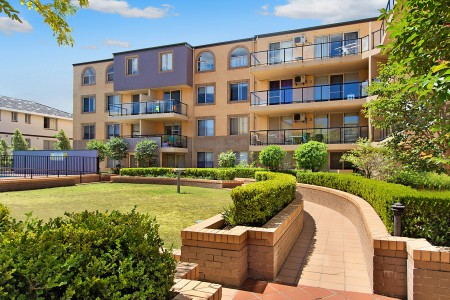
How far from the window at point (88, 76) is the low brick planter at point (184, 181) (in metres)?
14.3

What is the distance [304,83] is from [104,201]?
16567 millimetres

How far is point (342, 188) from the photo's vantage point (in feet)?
36.7

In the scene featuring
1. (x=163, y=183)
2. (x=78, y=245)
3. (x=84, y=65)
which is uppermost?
(x=84, y=65)

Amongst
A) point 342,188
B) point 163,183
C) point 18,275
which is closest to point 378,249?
point 18,275

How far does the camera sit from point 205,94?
88.8ft

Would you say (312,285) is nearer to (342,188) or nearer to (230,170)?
(342,188)

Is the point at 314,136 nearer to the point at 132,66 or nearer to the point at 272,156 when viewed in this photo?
the point at 272,156

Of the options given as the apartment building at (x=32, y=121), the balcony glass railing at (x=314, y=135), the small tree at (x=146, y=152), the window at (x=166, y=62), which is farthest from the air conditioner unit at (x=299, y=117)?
the apartment building at (x=32, y=121)

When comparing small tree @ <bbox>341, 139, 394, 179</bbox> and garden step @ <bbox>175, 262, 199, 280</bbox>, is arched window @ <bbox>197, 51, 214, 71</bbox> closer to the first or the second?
small tree @ <bbox>341, 139, 394, 179</bbox>

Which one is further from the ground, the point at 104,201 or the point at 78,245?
the point at 78,245

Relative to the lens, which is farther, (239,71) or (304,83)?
(239,71)

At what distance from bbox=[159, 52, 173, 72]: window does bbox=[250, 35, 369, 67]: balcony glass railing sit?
780 cm

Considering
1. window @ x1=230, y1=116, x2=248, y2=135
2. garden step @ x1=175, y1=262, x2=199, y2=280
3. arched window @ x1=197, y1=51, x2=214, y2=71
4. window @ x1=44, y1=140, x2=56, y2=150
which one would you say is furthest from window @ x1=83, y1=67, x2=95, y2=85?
garden step @ x1=175, y1=262, x2=199, y2=280

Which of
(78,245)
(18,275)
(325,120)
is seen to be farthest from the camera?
(325,120)
